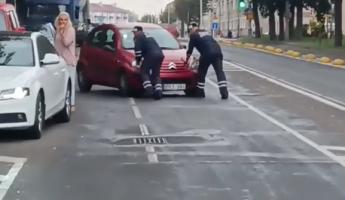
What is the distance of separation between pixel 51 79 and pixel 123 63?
5739 millimetres

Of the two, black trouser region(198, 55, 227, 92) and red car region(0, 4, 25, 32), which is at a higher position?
red car region(0, 4, 25, 32)

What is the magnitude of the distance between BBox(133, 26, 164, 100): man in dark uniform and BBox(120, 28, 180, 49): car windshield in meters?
1.00

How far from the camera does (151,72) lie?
17.9 metres

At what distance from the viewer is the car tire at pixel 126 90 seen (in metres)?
18.4

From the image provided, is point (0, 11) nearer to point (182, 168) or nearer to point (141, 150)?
point (141, 150)

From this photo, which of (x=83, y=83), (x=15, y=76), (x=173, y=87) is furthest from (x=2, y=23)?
(x=15, y=76)

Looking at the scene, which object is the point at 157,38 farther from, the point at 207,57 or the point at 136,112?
the point at 136,112

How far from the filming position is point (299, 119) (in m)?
14.5

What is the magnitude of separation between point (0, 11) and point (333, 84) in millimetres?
9125

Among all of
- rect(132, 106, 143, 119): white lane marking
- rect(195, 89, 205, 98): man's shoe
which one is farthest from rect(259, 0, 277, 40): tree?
rect(132, 106, 143, 119): white lane marking

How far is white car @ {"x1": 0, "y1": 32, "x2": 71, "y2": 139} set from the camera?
11.4 m

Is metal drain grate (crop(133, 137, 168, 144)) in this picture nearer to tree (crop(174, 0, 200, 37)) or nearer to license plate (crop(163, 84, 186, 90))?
license plate (crop(163, 84, 186, 90))

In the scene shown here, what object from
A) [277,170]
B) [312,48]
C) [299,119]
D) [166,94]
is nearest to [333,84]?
[166,94]

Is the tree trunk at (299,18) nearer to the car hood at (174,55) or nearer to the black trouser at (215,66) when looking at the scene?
the car hood at (174,55)
